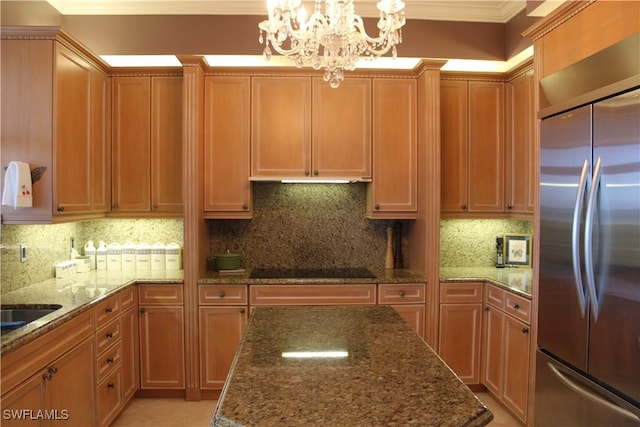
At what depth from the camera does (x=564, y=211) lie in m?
2.05

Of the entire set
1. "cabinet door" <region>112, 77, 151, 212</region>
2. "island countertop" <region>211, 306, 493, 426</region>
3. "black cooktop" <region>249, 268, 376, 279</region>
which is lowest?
"black cooktop" <region>249, 268, 376, 279</region>

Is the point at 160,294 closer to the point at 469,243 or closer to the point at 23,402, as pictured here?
the point at 23,402

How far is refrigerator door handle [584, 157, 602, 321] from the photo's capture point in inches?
71.0

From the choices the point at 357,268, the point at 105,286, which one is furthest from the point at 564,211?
the point at 105,286

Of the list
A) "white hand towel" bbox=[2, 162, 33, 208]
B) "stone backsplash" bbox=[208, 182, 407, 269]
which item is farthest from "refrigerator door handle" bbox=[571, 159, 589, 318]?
"white hand towel" bbox=[2, 162, 33, 208]

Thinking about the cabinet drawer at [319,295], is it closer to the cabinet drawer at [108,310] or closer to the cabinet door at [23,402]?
the cabinet drawer at [108,310]

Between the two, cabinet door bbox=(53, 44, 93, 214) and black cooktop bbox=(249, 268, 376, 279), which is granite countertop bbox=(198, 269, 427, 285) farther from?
cabinet door bbox=(53, 44, 93, 214)

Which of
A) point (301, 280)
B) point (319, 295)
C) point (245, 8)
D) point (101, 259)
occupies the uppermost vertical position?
point (245, 8)

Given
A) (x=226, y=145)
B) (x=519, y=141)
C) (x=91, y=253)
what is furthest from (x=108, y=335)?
(x=519, y=141)

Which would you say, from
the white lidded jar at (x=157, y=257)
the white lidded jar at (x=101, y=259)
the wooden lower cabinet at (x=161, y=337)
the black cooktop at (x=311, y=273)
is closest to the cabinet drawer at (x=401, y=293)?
the black cooktop at (x=311, y=273)

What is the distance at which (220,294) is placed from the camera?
10.3 ft

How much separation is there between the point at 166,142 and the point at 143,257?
97 cm

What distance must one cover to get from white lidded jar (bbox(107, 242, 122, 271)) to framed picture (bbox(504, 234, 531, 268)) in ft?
10.8

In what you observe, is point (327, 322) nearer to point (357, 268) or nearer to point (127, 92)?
point (357, 268)
